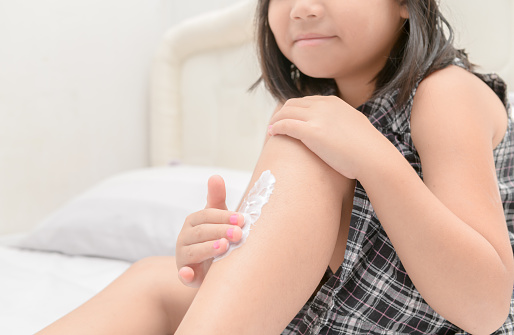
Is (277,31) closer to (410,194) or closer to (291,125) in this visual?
(291,125)

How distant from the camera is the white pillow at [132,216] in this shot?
49.9 inches

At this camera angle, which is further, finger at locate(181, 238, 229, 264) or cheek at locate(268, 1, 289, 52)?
cheek at locate(268, 1, 289, 52)

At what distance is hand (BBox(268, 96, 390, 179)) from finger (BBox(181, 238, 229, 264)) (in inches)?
6.0

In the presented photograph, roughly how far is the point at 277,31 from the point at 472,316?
472mm

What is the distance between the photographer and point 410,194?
0.56 meters

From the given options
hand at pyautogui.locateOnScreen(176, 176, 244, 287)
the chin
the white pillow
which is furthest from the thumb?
the white pillow

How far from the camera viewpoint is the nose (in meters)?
0.69

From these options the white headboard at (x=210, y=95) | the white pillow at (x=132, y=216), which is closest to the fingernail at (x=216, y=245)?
the white pillow at (x=132, y=216)

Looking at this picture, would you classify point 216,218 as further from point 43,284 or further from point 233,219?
point 43,284

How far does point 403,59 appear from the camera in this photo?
0.72 m

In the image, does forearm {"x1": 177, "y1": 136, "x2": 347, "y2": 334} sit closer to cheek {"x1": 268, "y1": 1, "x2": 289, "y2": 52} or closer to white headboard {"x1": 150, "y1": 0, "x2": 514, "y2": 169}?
cheek {"x1": 268, "y1": 1, "x2": 289, "y2": 52}

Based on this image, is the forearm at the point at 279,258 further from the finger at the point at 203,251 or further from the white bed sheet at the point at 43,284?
the white bed sheet at the point at 43,284

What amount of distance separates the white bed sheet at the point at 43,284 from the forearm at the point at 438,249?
598mm

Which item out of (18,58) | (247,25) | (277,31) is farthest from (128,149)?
(277,31)
